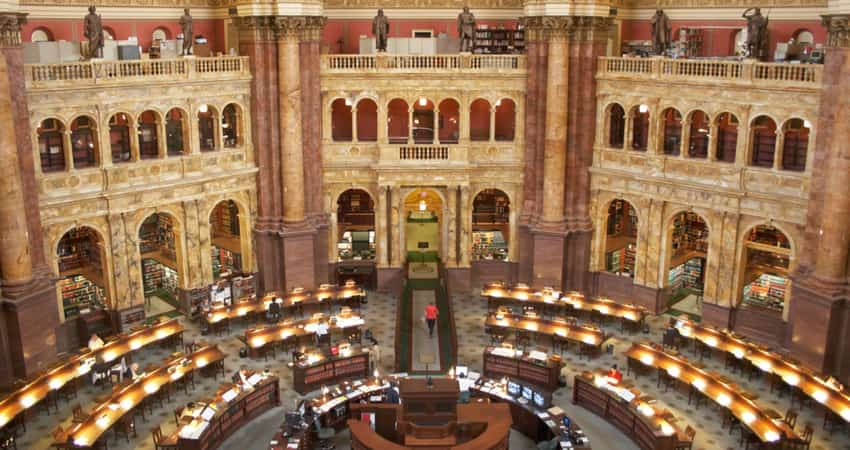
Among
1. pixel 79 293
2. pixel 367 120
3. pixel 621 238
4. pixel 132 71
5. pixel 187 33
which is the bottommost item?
pixel 79 293

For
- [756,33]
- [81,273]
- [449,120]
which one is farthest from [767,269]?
[81,273]

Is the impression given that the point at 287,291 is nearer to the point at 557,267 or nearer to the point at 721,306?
the point at 557,267

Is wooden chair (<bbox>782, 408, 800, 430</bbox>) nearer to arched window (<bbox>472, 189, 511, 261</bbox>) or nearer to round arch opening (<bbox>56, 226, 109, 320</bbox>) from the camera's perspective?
arched window (<bbox>472, 189, 511, 261</bbox>)

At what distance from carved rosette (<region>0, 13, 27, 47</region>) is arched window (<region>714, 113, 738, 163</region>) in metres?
24.7

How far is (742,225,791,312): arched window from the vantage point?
3219cm

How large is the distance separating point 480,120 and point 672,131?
8521 millimetres

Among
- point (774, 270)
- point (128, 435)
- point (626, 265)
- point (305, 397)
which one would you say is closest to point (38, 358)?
point (128, 435)

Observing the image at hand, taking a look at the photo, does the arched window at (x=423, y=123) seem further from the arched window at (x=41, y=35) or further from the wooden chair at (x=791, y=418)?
the wooden chair at (x=791, y=418)

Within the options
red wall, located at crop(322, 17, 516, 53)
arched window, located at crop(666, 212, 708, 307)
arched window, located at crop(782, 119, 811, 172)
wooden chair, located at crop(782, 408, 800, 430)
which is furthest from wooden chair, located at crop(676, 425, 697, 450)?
red wall, located at crop(322, 17, 516, 53)

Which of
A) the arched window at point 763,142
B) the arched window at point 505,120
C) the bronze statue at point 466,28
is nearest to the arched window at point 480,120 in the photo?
the arched window at point 505,120

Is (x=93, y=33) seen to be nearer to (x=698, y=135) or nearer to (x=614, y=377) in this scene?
(x=614, y=377)

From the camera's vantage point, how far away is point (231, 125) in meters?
37.0

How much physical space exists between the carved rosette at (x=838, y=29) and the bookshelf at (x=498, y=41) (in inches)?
533

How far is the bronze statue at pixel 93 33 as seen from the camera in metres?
28.8
